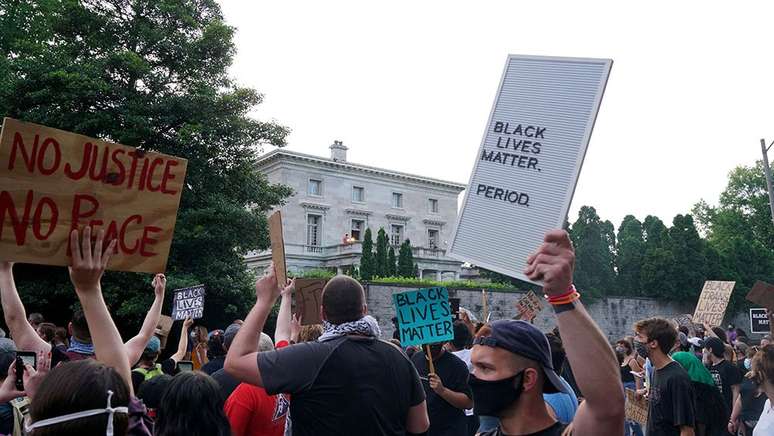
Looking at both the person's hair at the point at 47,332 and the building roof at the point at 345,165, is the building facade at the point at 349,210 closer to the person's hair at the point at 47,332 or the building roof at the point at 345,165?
the building roof at the point at 345,165

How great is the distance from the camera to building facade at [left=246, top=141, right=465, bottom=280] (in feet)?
187

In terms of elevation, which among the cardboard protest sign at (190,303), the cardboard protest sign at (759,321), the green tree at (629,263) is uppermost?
the green tree at (629,263)

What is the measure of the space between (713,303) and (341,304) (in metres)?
13.5

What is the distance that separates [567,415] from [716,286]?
1312cm

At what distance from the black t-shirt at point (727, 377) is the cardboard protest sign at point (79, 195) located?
717 centimetres

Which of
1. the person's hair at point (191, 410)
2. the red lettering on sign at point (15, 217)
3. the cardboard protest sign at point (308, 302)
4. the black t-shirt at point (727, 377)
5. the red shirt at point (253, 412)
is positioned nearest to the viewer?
the red lettering on sign at point (15, 217)

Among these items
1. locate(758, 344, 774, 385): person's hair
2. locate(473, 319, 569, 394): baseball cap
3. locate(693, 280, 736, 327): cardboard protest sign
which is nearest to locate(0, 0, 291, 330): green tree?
locate(693, 280, 736, 327): cardboard protest sign

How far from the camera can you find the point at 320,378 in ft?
10.8

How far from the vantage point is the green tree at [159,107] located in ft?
71.3

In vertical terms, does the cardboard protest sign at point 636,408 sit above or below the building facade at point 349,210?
below

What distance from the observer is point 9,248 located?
9.45ft

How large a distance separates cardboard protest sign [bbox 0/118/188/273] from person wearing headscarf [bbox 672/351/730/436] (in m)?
4.44

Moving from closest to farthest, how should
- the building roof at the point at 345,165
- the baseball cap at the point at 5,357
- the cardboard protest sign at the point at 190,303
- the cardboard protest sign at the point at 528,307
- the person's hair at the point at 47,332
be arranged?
the baseball cap at the point at 5,357 < the person's hair at the point at 47,332 < the cardboard protest sign at the point at 528,307 < the cardboard protest sign at the point at 190,303 < the building roof at the point at 345,165

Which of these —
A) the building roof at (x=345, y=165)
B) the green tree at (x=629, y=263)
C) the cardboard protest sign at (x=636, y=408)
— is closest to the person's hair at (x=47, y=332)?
the cardboard protest sign at (x=636, y=408)
